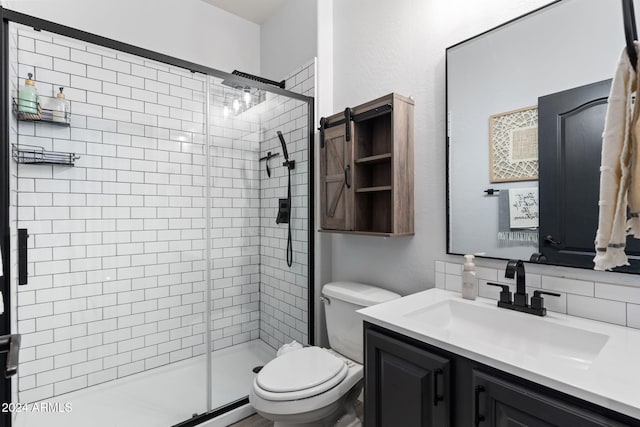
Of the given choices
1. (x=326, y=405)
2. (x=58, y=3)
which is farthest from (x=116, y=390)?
(x=58, y=3)

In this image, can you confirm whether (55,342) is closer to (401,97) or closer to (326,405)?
(326,405)

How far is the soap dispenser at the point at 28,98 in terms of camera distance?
1514mm

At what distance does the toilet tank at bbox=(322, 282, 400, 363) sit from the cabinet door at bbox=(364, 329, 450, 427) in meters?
0.47

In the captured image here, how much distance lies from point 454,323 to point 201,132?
5.90 feet

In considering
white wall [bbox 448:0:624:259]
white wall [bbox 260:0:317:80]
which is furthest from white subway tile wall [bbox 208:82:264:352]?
white wall [bbox 448:0:624:259]

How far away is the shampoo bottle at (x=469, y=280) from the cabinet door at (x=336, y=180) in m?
0.66

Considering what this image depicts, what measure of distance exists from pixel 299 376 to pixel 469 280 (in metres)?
0.88

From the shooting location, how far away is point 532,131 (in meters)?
1.32

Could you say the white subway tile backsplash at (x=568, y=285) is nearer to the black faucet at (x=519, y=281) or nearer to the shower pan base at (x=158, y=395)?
the black faucet at (x=519, y=281)

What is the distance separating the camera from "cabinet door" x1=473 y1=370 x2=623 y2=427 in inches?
29.4

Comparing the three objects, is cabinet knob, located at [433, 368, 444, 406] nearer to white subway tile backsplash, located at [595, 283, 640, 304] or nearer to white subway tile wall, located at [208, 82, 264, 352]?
white subway tile backsplash, located at [595, 283, 640, 304]

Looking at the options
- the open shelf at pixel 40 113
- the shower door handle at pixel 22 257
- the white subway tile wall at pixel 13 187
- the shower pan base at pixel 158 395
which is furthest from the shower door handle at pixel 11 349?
the open shelf at pixel 40 113

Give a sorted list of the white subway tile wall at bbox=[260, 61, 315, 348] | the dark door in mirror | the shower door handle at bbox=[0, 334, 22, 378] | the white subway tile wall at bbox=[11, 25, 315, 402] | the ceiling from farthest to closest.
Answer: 1. the ceiling
2. the white subway tile wall at bbox=[260, 61, 315, 348]
3. the white subway tile wall at bbox=[11, 25, 315, 402]
4. the dark door in mirror
5. the shower door handle at bbox=[0, 334, 22, 378]

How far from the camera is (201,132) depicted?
2.08m
